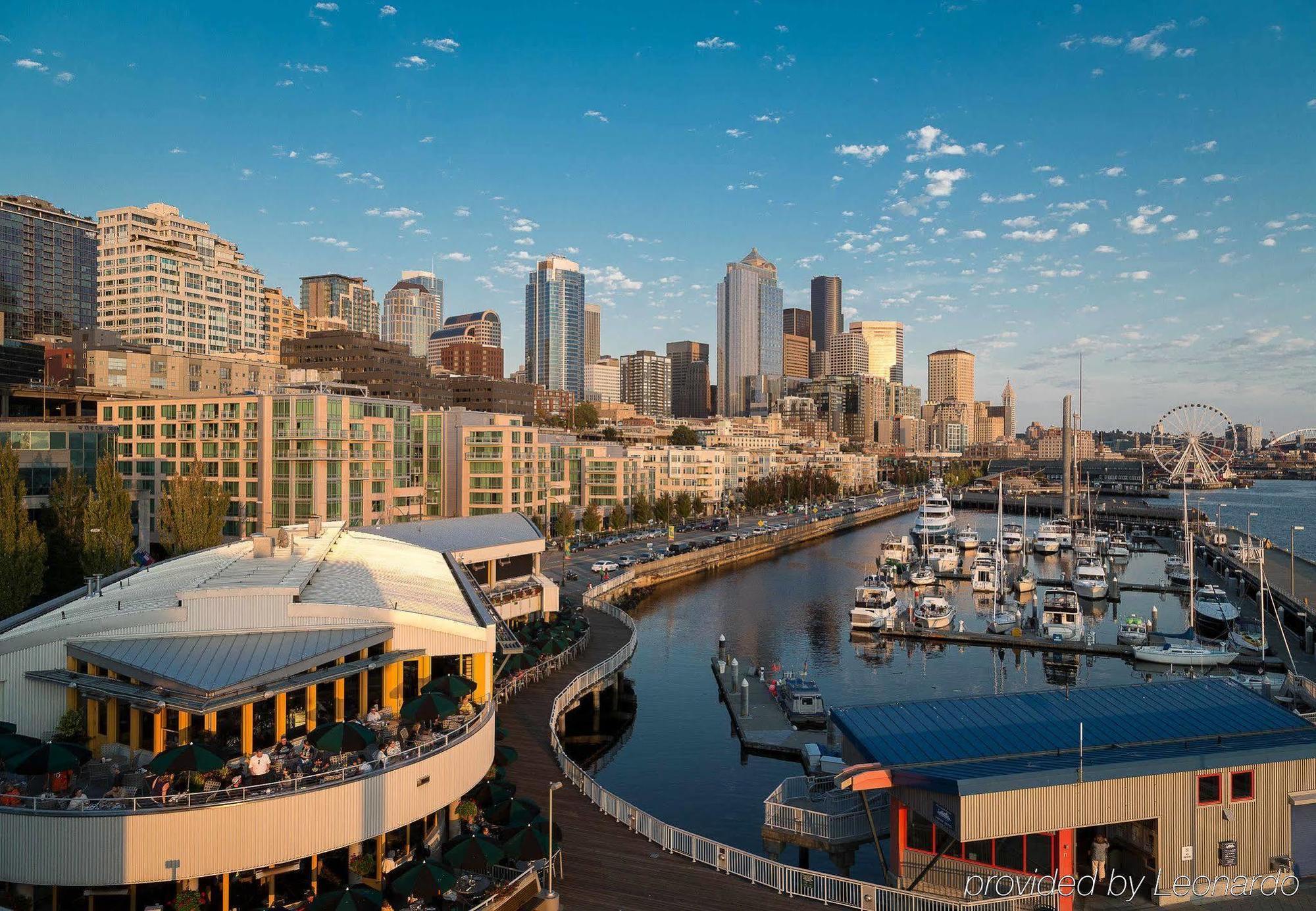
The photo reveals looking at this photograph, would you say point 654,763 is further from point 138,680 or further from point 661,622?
point 661,622

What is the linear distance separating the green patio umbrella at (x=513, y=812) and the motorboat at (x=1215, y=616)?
180ft

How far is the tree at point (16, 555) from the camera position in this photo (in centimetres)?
4284

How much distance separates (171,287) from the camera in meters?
164

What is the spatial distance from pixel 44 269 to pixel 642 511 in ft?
486

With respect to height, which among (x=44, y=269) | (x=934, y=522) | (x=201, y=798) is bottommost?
(x=934, y=522)

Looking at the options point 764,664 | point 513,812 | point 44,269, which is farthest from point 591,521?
point 44,269

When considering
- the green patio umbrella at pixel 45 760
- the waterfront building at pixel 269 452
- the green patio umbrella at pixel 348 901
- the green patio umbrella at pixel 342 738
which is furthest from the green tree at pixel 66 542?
the green patio umbrella at pixel 348 901

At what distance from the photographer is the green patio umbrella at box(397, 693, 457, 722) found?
2289 cm

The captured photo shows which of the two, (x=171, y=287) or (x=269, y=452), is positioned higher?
(x=171, y=287)

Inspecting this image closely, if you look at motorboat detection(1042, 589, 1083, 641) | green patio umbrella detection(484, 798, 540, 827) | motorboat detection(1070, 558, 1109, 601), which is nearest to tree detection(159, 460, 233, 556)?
green patio umbrella detection(484, 798, 540, 827)

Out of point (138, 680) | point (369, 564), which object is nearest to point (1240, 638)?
point (369, 564)

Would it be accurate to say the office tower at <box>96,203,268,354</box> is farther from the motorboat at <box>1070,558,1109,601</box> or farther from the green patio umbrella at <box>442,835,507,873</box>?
the green patio umbrella at <box>442,835,507,873</box>

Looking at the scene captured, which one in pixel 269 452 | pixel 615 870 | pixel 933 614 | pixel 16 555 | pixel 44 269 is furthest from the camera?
pixel 44 269

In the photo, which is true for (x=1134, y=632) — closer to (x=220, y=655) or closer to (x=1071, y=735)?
(x=1071, y=735)
